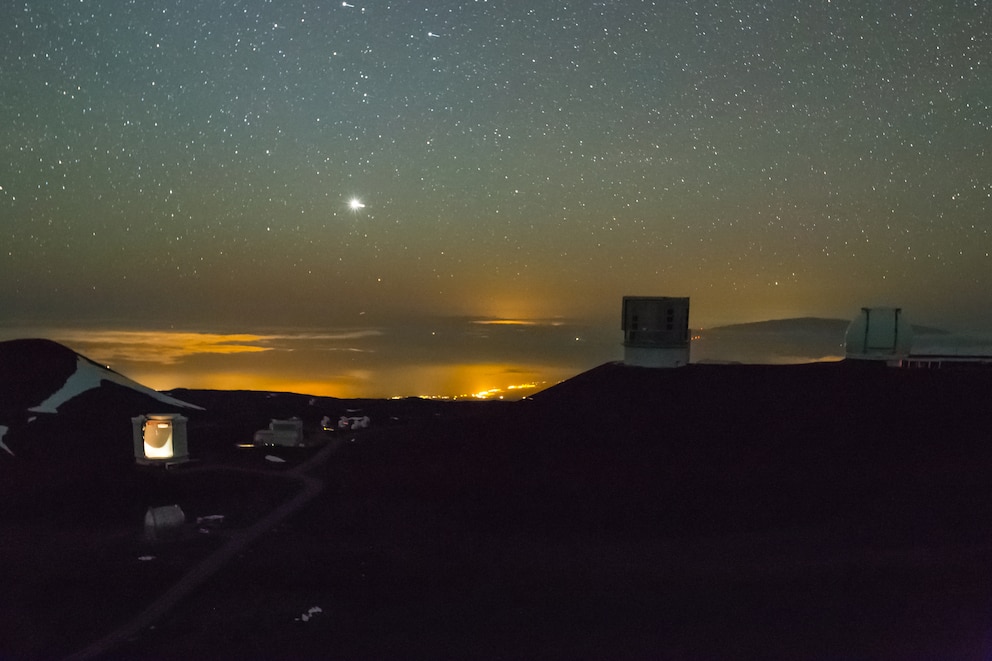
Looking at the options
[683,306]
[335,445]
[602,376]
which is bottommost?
[335,445]

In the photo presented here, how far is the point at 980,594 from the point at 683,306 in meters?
24.9

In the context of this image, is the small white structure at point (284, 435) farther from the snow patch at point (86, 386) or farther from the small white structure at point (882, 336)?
the small white structure at point (882, 336)

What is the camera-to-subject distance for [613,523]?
23.3m

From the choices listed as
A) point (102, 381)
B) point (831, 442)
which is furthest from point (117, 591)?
point (102, 381)

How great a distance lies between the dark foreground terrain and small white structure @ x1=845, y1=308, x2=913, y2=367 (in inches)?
82.7

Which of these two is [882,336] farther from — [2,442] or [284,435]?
[2,442]

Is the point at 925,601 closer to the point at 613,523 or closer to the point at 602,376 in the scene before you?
the point at 613,523

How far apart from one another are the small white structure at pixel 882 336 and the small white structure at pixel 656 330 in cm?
991

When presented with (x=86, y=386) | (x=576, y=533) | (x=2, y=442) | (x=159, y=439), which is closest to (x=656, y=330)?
(x=576, y=533)

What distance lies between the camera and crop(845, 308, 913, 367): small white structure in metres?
38.8

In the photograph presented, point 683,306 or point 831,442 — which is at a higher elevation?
point 683,306

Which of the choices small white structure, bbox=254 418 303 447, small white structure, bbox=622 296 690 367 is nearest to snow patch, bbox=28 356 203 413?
small white structure, bbox=254 418 303 447

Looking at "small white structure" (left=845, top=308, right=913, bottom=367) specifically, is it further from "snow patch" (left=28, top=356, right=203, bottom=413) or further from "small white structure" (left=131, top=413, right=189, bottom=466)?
"snow patch" (left=28, top=356, right=203, bottom=413)

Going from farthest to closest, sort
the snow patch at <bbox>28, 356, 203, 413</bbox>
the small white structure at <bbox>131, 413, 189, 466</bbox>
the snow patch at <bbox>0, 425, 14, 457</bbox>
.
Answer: the snow patch at <bbox>28, 356, 203, 413</bbox>, the snow patch at <bbox>0, 425, 14, 457</bbox>, the small white structure at <bbox>131, 413, 189, 466</bbox>
